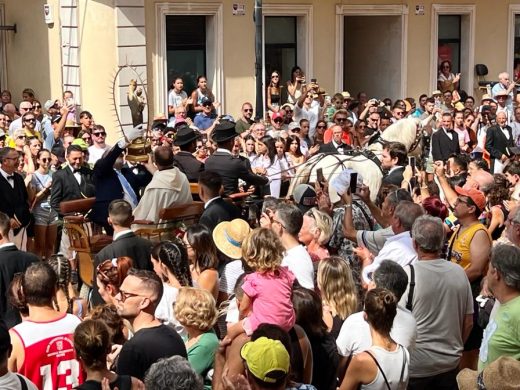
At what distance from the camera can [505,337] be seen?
20.2 feet

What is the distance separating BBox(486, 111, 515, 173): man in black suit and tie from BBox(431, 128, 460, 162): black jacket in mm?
569

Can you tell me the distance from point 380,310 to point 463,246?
2474 mm

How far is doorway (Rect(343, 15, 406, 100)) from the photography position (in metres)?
24.7

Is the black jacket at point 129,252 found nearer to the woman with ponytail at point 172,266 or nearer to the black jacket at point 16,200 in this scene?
the woman with ponytail at point 172,266

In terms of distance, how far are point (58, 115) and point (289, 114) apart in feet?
12.5

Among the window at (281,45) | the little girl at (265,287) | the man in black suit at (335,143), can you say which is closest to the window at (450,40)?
the window at (281,45)

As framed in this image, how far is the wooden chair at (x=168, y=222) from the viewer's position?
1053cm

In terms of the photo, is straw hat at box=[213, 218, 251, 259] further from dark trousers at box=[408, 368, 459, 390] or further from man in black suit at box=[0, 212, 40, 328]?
dark trousers at box=[408, 368, 459, 390]

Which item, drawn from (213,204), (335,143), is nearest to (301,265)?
(213,204)

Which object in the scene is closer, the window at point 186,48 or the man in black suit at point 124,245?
the man in black suit at point 124,245

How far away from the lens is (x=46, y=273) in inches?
258

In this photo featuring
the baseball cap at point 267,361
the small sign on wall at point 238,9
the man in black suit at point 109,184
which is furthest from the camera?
the small sign on wall at point 238,9

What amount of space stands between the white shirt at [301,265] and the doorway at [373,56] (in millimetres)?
16782

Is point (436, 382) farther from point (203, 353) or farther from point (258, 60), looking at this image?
point (258, 60)
